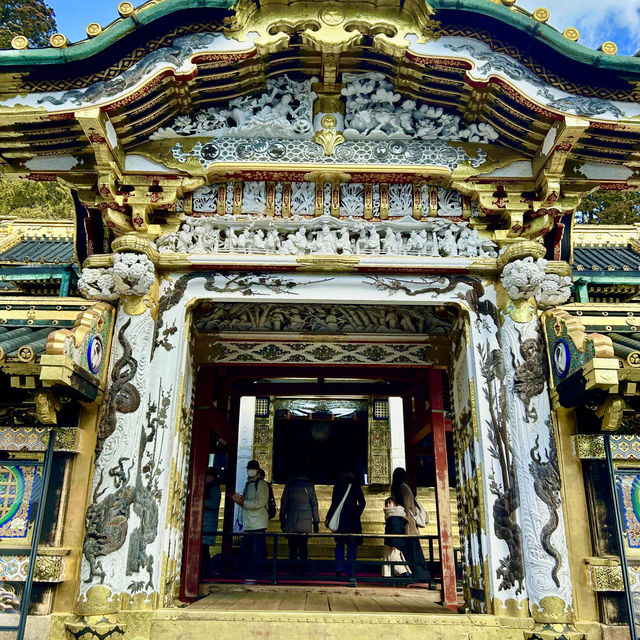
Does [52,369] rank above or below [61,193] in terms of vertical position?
below

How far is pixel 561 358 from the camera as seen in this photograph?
5.34 meters

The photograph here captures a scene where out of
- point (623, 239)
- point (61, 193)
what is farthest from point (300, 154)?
point (61, 193)

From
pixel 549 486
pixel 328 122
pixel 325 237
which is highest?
pixel 328 122

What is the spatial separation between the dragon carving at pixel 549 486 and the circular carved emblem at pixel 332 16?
13.7ft

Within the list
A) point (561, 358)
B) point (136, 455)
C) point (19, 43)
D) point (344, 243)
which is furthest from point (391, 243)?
point (19, 43)

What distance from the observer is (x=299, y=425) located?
16.4 metres

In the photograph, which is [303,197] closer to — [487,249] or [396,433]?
[487,249]

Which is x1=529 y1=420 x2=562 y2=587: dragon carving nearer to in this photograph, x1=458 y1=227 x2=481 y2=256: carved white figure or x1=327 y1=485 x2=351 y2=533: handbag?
x1=458 y1=227 x2=481 y2=256: carved white figure

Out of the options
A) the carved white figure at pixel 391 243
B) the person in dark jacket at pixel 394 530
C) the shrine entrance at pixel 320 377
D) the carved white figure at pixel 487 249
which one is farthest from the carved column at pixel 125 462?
the person in dark jacket at pixel 394 530

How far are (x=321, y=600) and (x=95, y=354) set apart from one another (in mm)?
3584

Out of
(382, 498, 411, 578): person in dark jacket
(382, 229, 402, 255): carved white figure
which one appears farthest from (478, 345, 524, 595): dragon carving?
(382, 498, 411, 578): person in dark jacket

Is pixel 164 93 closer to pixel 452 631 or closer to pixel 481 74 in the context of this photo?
pixel 481 74

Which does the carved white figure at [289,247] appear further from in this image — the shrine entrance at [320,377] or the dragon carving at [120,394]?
the dragon carving at [120,394]

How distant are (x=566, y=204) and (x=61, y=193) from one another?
17168 millimetres
